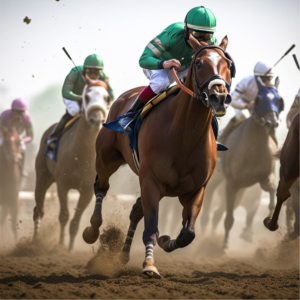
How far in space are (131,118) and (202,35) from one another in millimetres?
1180

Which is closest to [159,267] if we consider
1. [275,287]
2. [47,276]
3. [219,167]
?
[47,276]

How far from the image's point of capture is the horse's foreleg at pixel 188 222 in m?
5.29

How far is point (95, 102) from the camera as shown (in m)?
9.16

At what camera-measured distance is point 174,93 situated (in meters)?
5.64

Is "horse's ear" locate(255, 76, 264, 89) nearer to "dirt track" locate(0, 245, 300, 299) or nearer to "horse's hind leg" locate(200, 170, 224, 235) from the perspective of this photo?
"horse's hind leg" locate(200, 170, 224, 235)

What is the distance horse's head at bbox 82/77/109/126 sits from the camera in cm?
910

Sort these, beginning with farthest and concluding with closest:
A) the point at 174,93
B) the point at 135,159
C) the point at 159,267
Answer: the point at 159,267 < the point at 135,159 < the point at 174,93

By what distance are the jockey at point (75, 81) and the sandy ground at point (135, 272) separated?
150cm

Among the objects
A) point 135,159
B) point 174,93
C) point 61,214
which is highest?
point 174,93

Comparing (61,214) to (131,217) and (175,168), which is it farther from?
(175,168)

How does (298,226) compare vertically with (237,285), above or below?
above

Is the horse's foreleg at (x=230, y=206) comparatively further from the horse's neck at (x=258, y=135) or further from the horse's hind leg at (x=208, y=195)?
the horse's hind leg at (x=208, y=195)

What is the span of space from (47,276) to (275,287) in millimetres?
2302

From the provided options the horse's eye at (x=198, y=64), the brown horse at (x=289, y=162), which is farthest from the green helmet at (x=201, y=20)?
the brown horse at (x=289, y=162)
